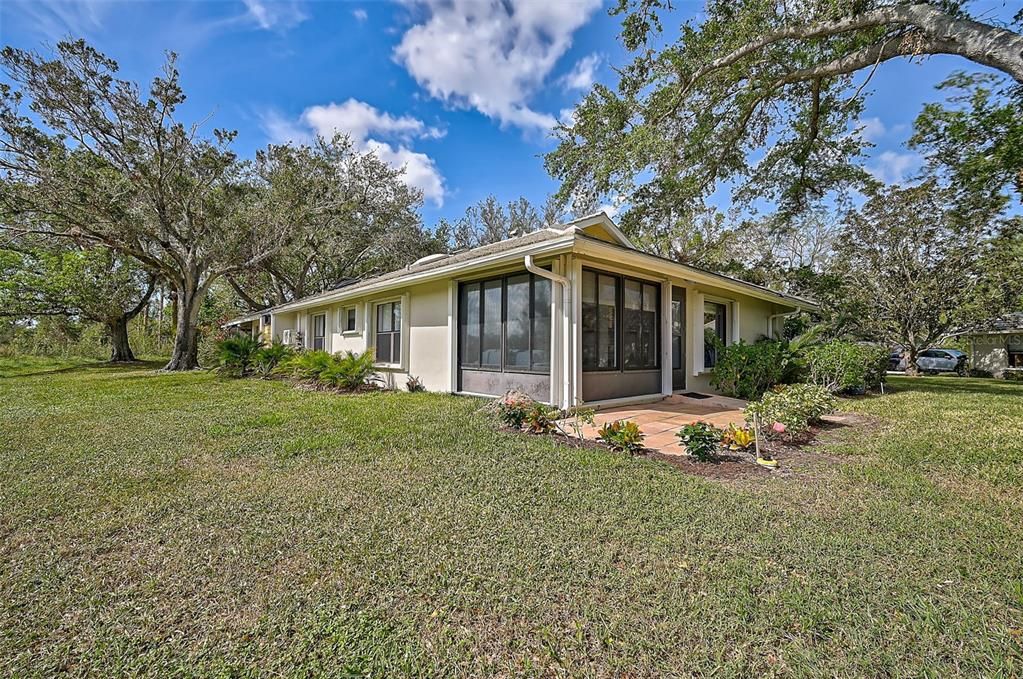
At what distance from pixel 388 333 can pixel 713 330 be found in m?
8.09

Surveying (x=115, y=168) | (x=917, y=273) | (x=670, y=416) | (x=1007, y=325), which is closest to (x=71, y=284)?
(x=115, y=168)

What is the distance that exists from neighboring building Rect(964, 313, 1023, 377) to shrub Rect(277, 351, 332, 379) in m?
26.5

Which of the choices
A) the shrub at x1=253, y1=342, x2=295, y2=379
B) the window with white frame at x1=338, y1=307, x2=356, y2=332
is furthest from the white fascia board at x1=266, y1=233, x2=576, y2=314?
the shrub at x1=253, y1=342, x2=295, y2=379

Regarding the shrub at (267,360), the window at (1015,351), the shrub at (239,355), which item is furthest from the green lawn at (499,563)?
the window at (1015,351)

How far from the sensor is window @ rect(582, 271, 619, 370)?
7.36m

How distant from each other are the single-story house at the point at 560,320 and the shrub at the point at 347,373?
30.9 inches

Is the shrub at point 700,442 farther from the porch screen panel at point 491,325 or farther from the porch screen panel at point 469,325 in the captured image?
the porch screen panel at point 469,325

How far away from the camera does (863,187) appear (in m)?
12.9

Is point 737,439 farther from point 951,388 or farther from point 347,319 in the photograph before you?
point 347,319

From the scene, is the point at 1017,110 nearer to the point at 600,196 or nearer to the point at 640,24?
the point at 640,24

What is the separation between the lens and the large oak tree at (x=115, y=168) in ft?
39.6

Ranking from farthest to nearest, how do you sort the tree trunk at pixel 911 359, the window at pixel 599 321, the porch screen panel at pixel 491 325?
the tree trunk at pixel 911 359, the porch screen panel at pixel 491 325, the window at pixel 599 321

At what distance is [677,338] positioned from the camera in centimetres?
942

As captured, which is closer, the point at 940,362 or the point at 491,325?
the point at 491,325
